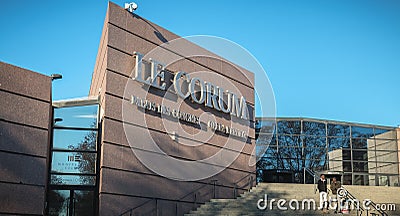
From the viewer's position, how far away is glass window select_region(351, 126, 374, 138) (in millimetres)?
34406

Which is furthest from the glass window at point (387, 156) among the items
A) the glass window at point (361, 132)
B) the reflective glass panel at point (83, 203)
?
the reflective glass panel at point (83, 203)

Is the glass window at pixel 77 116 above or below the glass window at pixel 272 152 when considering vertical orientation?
above

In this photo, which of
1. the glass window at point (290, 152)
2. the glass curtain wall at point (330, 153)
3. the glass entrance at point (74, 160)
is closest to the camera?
the glass entrance at point (74, 160)

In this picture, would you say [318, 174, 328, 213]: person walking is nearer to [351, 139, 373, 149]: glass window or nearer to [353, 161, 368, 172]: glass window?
[353, 161, 368, 172]: glass window

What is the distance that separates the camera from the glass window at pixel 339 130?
33.8m

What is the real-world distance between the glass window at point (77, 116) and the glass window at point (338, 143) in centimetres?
1772

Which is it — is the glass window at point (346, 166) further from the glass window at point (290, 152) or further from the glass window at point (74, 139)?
the glass window at point (74, 139)

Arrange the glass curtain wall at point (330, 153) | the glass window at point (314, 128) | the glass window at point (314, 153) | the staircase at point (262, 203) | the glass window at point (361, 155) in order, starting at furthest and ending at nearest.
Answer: the glass window at point (361, 155), the glass window at point (314, 128), the glass window at point (314, 153), the glass curtain wall at point (330, 153), the staircase at point (262, 203)

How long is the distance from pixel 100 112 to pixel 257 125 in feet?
42.4

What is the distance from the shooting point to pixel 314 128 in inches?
1318

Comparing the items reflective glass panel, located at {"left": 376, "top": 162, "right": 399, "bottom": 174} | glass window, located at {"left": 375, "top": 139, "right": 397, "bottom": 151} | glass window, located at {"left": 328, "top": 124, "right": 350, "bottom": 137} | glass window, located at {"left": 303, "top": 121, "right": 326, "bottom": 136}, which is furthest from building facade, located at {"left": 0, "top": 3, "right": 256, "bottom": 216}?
glass window, located at {"left": 375, "top": 139, "right": 397, "bottom": 151}

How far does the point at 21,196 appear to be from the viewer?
17.5 meters

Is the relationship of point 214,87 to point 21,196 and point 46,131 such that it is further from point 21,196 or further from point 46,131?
point 21,196

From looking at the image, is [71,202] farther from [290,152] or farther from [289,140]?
[289,140]
